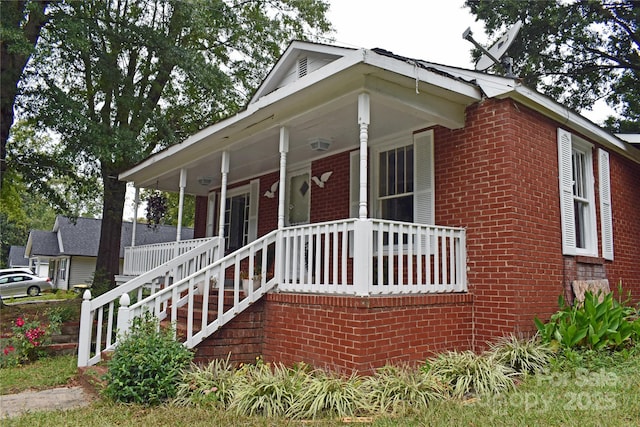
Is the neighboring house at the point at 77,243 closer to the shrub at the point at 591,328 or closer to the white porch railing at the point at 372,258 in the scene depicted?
the white porch railing at the point at 372,258

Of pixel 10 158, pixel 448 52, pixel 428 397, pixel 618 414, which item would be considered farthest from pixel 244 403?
pixel 448 52

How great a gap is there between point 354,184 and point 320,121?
5.71ft

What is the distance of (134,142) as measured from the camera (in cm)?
1194

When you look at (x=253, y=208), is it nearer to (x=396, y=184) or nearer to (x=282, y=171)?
(x=396, y=184)

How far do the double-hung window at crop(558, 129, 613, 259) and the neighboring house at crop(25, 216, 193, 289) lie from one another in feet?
85.1

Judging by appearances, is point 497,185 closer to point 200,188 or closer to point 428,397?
point 428,397

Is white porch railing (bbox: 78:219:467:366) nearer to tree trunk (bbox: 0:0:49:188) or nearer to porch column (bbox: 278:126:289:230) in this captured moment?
Answer: porch column (bbox: 278:126:289:230)

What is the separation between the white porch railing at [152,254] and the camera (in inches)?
366

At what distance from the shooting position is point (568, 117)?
281 inches

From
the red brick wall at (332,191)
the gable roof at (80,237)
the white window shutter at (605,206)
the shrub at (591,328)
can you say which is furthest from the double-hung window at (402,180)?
the gable roof at (80,237)

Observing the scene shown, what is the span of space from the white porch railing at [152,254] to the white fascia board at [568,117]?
5603 mm

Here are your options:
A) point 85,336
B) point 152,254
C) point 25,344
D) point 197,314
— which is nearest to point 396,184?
point 197,314

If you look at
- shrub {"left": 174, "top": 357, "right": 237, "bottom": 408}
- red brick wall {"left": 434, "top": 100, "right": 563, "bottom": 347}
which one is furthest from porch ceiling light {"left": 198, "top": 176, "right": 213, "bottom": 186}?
shrub {"left": 174, "top": 357, "right": 237, "bottom": 408}

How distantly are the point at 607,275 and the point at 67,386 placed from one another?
26.6 feet
